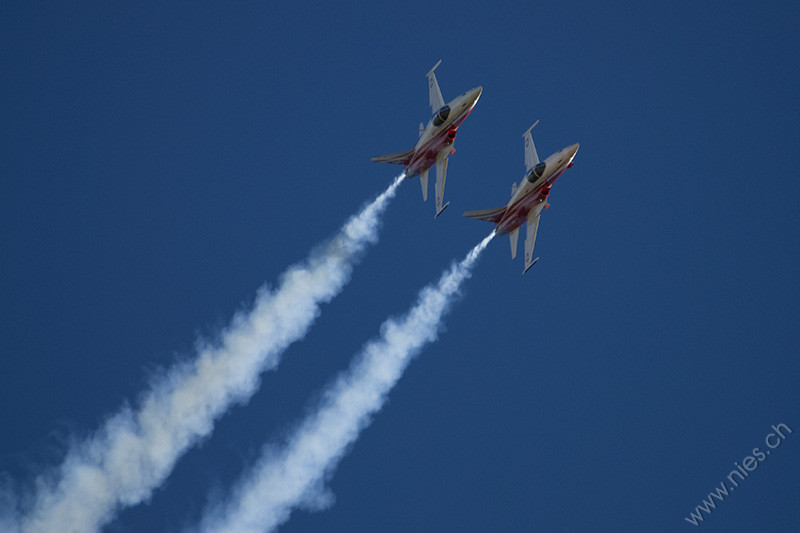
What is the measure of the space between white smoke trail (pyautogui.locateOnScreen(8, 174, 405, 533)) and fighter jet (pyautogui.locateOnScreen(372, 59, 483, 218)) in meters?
1.85

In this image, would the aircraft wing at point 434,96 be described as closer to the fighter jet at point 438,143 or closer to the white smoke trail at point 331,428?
the fighter jet at point 438,143

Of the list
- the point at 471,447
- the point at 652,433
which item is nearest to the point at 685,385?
the point at 652,433

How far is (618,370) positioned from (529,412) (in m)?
25.5

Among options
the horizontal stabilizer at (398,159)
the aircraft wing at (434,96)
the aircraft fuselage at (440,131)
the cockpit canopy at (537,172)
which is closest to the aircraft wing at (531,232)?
the cockpit canopy at (537,172)

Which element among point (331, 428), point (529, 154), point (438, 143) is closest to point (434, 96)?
point (438, 143)

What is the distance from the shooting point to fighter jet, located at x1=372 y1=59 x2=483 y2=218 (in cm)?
6612

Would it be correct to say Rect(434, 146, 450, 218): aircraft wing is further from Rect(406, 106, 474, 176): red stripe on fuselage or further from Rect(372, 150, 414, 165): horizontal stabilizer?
Rect(372, 150, 414, 165): horizontal stabilizer

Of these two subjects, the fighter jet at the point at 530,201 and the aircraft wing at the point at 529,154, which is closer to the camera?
the fighter jet at the point at 530,201

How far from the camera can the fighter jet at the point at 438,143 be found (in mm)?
66125

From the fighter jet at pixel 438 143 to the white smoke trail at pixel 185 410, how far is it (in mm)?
1853

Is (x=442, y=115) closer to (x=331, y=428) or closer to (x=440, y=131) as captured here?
(x=440, y=131)

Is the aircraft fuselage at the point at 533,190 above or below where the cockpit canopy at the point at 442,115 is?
below

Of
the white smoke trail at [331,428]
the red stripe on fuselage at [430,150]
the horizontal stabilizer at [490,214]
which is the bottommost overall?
the white smoke trail at [331,428]

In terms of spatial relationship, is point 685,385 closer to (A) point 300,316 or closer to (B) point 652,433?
(B) point 652,433
